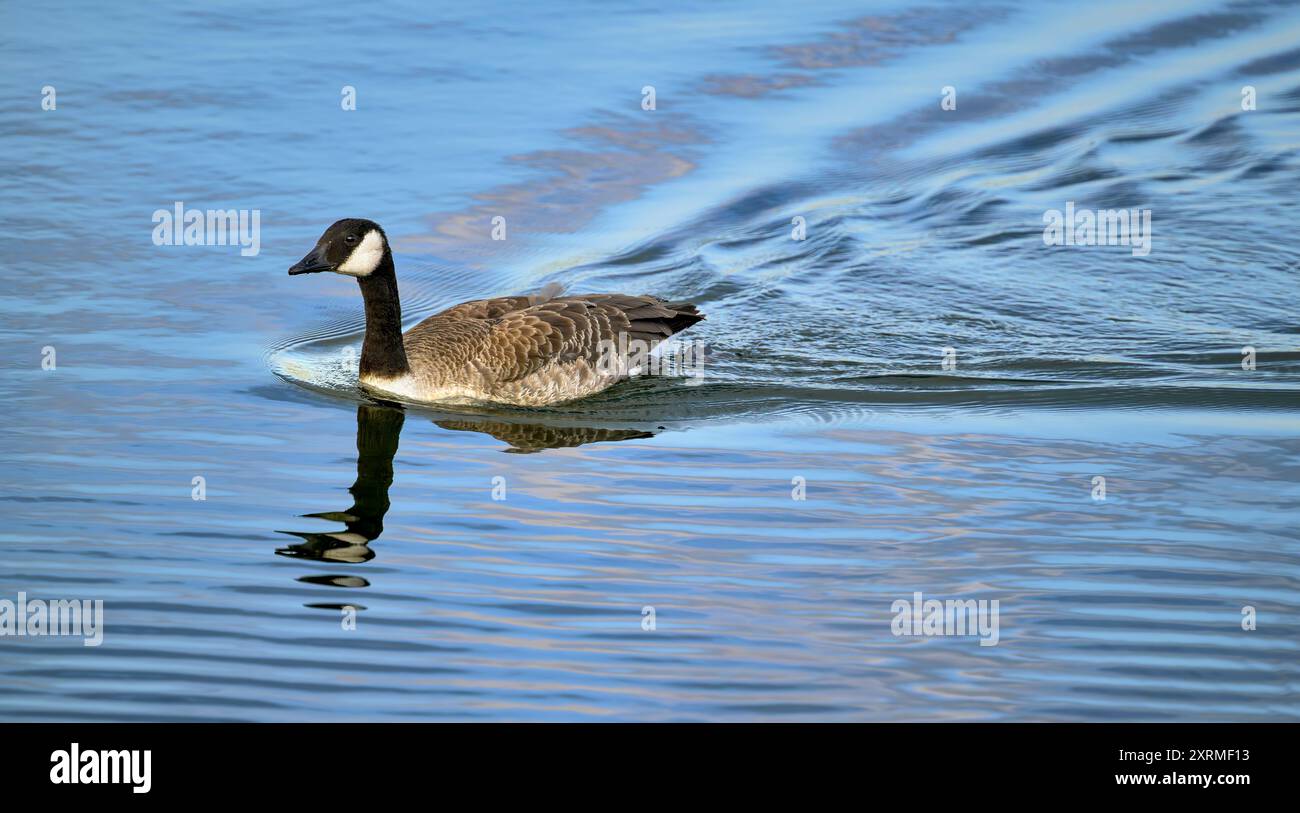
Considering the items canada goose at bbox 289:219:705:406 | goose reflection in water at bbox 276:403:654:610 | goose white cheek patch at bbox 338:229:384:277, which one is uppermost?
goose white cheek patch at bbox 338:229:384:277

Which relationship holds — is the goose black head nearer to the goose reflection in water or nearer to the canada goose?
the canada goose

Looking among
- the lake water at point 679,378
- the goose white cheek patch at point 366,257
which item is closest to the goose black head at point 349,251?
the goose white cheek patch at point 366,257

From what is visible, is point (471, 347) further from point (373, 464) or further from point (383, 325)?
point (373, 464)

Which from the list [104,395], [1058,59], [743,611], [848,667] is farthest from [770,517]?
[1058,59]

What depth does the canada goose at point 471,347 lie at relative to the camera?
13.5 meters

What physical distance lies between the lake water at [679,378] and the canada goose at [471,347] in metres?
0.26

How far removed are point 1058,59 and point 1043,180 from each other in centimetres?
479

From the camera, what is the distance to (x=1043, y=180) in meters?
19.7

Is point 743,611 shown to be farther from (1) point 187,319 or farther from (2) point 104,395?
(1) point 187,319

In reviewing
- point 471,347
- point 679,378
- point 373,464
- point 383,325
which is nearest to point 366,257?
point 383,325

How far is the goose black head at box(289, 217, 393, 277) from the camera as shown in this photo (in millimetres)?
13086

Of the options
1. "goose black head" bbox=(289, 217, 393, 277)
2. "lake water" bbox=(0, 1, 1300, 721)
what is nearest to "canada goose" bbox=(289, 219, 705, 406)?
"goose black head" bbox=(289, 217, 393, 277)

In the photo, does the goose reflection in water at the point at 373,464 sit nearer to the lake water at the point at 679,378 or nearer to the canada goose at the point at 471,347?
the lake water at the point at 679,378

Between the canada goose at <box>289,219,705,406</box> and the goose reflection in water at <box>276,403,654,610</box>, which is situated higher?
the canada goose at <box>289,219,705,406</box>
